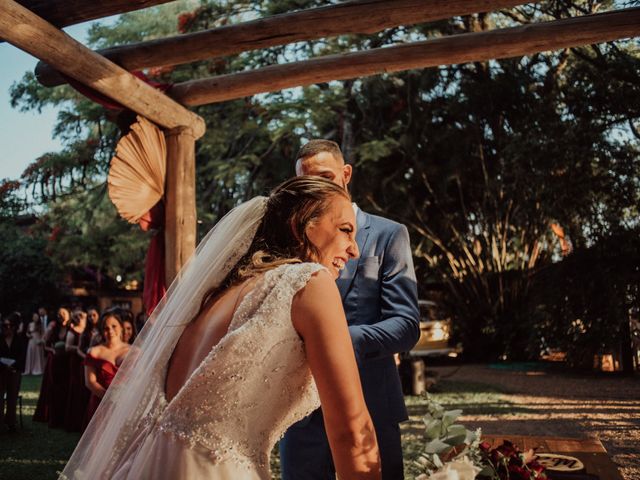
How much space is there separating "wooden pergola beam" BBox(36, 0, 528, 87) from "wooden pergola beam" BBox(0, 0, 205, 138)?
220 mm

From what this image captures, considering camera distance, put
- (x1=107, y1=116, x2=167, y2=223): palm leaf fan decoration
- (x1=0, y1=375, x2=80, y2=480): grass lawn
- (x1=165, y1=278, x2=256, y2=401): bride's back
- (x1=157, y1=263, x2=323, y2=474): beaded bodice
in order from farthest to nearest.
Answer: (x1=0, y1=375, x2=80, y2=480): grass lawn, (x1=107, y1=116, x2=167, y2=223): palm leaf fan decoration, (x1=165, y1=278, x2=256, y2=401): bride's back, (x1=157, y1=263, x2=323, y2=474): beaded bodice

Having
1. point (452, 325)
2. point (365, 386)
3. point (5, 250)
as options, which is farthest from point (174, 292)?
point (5, 250)

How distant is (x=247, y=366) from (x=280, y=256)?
0.37 metres

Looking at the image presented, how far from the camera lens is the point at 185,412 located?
1740mm

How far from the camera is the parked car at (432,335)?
52.6 feet

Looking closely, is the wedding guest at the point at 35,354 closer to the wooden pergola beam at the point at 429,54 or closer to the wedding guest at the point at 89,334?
the wedding guest at the point at 89,334

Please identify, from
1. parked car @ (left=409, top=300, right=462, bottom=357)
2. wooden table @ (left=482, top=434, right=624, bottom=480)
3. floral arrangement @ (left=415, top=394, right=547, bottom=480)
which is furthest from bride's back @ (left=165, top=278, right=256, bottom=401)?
parked car @ (left=409, top=300, right=462, bottom=357)

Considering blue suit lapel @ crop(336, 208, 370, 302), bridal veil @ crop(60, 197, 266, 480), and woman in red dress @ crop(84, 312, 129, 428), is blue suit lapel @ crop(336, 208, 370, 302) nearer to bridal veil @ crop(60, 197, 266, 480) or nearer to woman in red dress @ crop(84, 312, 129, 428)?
bridal veil @ crop(60, 197, 266, 480)

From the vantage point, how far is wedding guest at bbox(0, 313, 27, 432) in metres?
9.26

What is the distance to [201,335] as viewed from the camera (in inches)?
71.2

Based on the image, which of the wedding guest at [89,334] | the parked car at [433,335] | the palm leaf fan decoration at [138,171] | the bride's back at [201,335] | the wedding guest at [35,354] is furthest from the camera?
the wedding guest at [35,354]

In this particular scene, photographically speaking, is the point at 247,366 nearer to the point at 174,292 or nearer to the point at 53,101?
the point at 174,292

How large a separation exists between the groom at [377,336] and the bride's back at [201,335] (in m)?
0.88

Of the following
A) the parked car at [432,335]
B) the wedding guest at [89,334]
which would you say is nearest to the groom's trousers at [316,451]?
the wedding guest at [89,334]
